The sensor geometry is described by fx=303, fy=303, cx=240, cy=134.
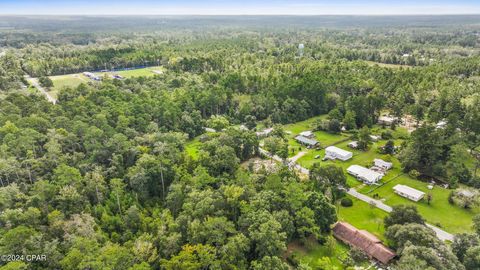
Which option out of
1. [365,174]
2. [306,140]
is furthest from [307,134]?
[365,174]

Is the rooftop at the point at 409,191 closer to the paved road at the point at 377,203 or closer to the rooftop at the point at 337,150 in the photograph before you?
the paved road at the point at 377,203

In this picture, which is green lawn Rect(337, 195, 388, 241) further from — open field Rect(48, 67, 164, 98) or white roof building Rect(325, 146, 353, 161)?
open field Rect(48, 67, 164, 98)

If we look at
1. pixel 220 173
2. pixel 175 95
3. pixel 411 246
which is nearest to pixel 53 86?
pixel 175 95

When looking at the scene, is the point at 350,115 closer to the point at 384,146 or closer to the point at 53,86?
the point at 384,146

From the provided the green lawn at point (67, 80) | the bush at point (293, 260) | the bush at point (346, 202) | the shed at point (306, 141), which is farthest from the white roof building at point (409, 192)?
the green lawn at point (67, 80)

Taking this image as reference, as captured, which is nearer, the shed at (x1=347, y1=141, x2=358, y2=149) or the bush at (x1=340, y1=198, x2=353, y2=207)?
the bush at (x1=340, y1=198, x2=353, y2=207)

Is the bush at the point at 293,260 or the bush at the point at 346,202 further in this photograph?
the bush at the point at 346,202

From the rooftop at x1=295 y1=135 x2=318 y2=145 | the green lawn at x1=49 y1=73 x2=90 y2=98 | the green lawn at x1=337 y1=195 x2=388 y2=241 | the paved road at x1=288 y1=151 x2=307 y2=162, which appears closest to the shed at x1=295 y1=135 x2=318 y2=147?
the rooftop at x1=295 y1=135 x2=318 y2=145

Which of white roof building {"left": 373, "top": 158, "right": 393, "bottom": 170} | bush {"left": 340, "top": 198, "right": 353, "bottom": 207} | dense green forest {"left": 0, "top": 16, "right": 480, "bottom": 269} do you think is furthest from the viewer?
white roof building {"left": 373, "top": 158, "right": 393, "bottom": 170}
